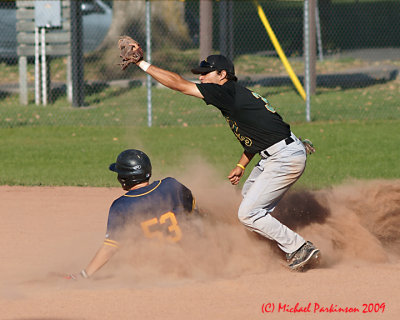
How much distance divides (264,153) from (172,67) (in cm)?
1787

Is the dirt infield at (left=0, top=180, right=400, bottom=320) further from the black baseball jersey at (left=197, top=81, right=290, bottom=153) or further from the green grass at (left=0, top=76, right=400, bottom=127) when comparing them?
the green grass at (left=0, top=76, right=400, bottom=127)

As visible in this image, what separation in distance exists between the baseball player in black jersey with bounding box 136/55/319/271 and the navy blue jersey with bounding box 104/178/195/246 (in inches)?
27.8

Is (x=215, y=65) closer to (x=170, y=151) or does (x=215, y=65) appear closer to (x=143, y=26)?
(x=170, y=151)

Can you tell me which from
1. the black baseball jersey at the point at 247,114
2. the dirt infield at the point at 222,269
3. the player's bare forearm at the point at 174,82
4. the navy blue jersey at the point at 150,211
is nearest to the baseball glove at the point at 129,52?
the player's bare forearm at the point at 174,82

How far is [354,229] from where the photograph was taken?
7574 millimetres

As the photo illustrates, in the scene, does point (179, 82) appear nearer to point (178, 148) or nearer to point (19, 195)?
point (19, 195)

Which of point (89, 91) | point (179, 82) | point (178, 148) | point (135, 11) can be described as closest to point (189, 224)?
point (179, 82)

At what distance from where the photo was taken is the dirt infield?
5.79 m

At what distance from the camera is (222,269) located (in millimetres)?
6770

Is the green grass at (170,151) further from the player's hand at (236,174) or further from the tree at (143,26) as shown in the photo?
the tree at (143,26)

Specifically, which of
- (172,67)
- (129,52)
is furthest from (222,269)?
(172,67)

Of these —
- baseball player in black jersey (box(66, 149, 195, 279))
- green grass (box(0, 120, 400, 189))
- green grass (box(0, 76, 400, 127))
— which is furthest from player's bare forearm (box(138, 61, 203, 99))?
green grass (box(0, 76, 400, 127))

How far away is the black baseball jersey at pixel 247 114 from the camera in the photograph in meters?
6.39

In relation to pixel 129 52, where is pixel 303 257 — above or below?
below
